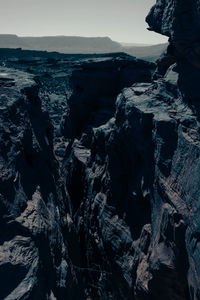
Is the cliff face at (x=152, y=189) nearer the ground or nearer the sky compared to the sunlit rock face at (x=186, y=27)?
nearer the ground

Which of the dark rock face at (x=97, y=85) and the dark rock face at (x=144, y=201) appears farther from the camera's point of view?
the dark rock face at (x=97, y=85)

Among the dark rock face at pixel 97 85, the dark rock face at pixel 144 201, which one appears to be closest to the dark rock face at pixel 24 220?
the dark rock face at pixel 144 201

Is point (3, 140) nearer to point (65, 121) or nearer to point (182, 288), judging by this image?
point (182, 288)

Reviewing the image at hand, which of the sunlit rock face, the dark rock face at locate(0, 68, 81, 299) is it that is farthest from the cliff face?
the dark rock face at locate(0, 68, 81, 299)

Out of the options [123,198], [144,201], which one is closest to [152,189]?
[144,201]

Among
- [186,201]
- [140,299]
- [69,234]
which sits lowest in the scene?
[140,299]

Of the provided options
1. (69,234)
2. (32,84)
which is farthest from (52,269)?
(32,84)

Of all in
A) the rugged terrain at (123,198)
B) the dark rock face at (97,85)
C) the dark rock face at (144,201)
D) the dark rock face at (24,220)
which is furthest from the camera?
the dark rock face at (97,85)

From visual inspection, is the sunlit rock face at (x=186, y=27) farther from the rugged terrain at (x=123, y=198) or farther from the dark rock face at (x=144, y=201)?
the dark rock face at (x=144, y=201)
